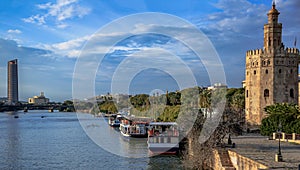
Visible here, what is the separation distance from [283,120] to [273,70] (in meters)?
11.4

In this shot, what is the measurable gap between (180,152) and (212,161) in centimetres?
969

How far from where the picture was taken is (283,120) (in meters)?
34.9

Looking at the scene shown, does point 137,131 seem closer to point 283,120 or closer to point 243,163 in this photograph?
Answer: point 283,120

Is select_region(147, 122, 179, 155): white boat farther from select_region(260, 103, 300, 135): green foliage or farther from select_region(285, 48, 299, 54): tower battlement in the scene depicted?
select_region(285, 48, 299, 54): tower battlement

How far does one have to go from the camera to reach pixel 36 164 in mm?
29547

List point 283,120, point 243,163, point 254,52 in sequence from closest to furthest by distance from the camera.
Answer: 1. point 243,163
2. point 283,120
3. point 254,52

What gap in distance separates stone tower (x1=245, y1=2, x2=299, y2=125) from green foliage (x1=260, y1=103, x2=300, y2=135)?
6.53m

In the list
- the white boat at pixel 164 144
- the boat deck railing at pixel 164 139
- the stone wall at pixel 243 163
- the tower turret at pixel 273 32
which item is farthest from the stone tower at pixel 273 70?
the stone wall at pixel 243 163

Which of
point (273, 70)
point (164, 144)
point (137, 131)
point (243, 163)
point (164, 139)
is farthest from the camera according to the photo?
point (137, 131)

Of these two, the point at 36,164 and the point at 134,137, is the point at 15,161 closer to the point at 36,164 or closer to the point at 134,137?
the point at 36,164

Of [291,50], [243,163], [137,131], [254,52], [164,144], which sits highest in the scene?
[291,50]

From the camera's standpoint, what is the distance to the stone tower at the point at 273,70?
44.9 m

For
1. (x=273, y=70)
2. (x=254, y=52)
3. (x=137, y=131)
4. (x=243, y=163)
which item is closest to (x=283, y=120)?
(x=273, y=70)

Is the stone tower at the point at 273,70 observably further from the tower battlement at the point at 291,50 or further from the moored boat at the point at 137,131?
the moored boat at the point at 137,131
